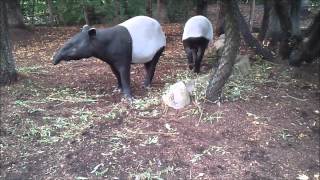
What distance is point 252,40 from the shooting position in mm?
8570

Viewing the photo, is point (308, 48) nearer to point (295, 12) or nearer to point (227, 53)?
point (295, 12)

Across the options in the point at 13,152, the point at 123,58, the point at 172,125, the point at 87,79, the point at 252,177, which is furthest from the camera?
the point at 87,79

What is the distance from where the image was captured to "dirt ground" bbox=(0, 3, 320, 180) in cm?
462

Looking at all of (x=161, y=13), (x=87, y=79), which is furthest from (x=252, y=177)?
(x=161, y=13)

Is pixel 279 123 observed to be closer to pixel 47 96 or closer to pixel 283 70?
pixel 283 70

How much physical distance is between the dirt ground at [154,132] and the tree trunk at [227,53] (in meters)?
0.20

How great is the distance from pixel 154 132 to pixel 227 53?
134 cm

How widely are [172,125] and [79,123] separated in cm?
111

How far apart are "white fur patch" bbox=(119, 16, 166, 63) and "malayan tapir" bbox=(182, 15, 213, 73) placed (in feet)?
3.46

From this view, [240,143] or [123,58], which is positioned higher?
[123,58]

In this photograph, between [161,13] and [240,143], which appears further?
[161,13]

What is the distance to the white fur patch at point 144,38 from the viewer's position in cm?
638

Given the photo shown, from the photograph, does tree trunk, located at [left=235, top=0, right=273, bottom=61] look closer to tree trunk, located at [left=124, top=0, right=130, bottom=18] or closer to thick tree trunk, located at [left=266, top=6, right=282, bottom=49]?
thick tree trunk, located at [left=266, top=6, right=282, bottom=49]

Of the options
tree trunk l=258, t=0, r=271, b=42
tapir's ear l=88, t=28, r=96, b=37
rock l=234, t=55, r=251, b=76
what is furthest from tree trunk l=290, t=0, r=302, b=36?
tapir's ear l=88, t=28, r=96, b=37
